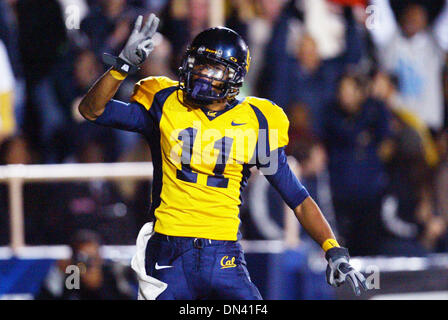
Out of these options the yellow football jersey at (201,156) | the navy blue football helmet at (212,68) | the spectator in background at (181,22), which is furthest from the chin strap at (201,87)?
the spectator in background at (181,22)

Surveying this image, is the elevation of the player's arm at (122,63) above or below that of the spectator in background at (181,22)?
below

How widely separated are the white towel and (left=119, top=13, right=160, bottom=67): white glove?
2.75 ft

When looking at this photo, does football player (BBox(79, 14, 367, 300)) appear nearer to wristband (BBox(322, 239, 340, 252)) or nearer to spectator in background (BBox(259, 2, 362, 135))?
wristband (BBox(322, 239, 340, 252))

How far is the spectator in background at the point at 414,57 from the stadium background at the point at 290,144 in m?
0.01

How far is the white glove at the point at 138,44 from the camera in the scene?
12.7 feet

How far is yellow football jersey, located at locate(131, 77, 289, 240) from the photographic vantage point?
4.01 metres

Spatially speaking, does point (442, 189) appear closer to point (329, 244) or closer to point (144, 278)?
point (329, 244)

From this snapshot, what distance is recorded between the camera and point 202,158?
4.05 metres

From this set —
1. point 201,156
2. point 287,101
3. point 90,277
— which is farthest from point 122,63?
point 287,101

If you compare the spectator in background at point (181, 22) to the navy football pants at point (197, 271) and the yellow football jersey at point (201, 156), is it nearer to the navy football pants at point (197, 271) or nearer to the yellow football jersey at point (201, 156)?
the yellow football jersey at point (201, 156)

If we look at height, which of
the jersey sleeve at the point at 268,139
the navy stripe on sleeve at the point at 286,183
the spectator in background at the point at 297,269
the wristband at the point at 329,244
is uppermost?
the jersey sleeve at the point at 268,139

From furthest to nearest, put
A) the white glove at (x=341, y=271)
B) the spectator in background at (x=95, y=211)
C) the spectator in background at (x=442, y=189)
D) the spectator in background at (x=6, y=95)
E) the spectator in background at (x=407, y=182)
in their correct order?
the spectator in background at (x=442, y=189) < the spectator in background at (x=407, y=182) < the spectator in background at (x=6, y=95) < the spectator in background at (x=95, y=211) < the white glove at (x=341, y=271)

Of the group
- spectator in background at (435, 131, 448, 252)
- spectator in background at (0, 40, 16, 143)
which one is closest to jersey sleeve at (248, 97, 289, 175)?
spectator in background at (0, 40, 16, 143)
